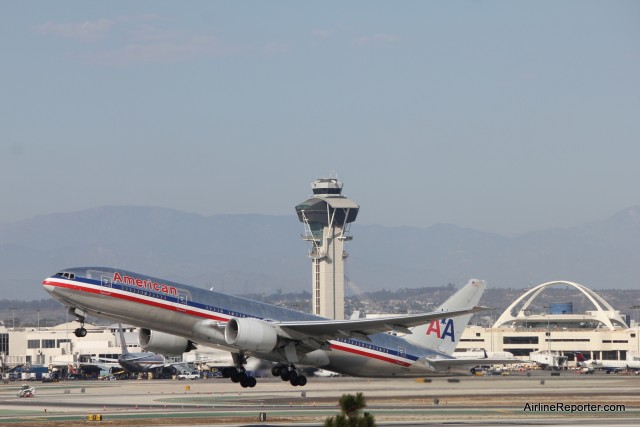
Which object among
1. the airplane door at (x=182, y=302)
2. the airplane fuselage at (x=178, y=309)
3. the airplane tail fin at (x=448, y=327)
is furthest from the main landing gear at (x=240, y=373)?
the airplane tail fin at (x=448, y=327)

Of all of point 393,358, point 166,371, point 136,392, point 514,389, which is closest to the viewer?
point 393,358

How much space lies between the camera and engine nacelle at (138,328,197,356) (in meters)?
63.7

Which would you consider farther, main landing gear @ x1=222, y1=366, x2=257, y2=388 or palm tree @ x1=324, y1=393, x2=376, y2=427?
main landing gear @ x1=222, y1=366, x2=257, y2=388

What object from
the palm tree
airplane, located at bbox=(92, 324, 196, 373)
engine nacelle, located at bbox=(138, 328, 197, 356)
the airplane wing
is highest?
airplane, located at bbox=(92, 324, 196, 373)

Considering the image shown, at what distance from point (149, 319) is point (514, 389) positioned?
151ft

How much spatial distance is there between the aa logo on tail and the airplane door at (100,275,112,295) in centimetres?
2569

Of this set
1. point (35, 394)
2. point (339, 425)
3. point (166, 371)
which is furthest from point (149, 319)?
point (166, 371)

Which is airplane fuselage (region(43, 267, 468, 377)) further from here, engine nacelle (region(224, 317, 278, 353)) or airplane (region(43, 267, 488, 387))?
engine nacelle (region(224, 317, 278, 353))

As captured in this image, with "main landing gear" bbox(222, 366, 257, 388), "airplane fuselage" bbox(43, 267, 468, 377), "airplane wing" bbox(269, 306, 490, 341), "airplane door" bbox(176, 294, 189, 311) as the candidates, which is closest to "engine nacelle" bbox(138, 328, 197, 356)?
"main landing gear" bbox(222, 366, 257, 388)

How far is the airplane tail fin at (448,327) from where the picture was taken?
73625 millimetres

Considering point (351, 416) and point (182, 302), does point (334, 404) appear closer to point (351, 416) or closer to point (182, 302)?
point (182, 302)

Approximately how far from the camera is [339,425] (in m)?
35.7

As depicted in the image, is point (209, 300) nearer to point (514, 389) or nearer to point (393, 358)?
point (393, 358)

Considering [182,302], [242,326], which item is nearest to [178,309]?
[182,302]
